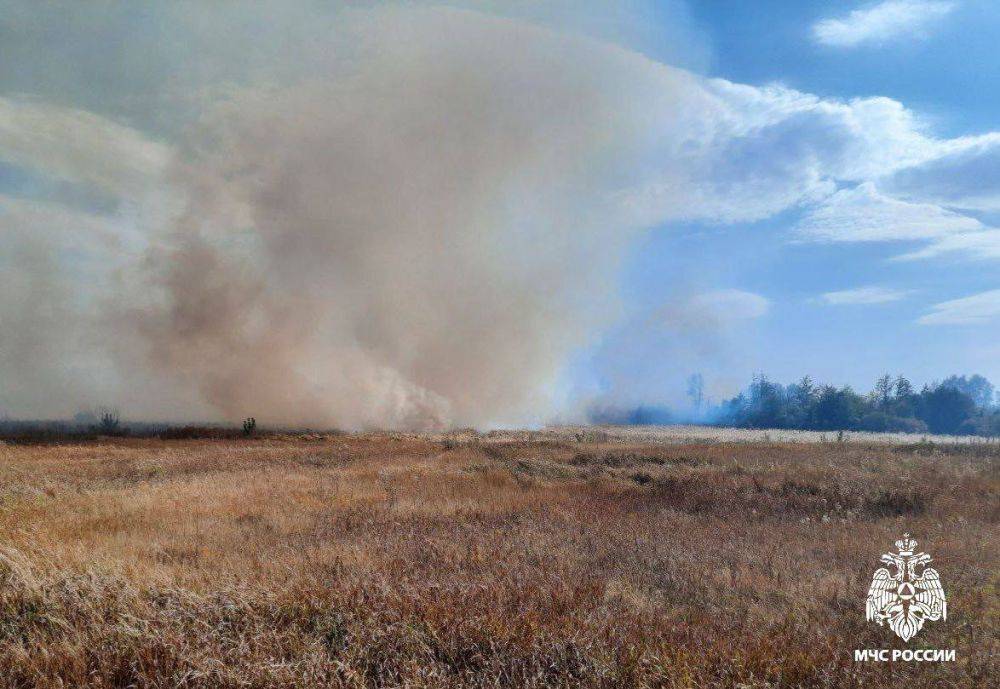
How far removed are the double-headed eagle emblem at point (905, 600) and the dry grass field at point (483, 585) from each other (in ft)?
0.69

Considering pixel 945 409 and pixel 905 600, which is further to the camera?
pixel 945 409

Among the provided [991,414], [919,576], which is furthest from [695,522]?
[991,414]

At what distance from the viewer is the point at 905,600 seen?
6785 millimetres

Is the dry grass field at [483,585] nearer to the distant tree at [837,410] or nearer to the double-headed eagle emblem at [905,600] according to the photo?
the double-headed eagle emblem at [905,600]

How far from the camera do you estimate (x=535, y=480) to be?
20.3m

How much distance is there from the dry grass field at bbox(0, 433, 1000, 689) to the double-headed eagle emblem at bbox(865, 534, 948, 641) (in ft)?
0.69

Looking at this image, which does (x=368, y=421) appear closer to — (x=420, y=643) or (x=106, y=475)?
(x=106, y=475)

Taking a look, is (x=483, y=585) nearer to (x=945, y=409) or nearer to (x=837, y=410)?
(x=837, y=410)

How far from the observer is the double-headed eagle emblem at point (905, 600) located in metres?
6.33

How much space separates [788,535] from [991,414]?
100255mm

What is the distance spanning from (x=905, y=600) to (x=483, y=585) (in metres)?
4.73

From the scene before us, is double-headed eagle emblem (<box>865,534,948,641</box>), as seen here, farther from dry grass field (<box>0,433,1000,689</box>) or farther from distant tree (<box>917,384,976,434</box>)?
distant tree (<box>917,384,976,434</box>)

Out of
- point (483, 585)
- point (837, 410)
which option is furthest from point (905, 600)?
point (837, 410)

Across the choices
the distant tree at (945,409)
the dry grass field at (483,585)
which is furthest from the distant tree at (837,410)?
the dry grass field at (483,585)
